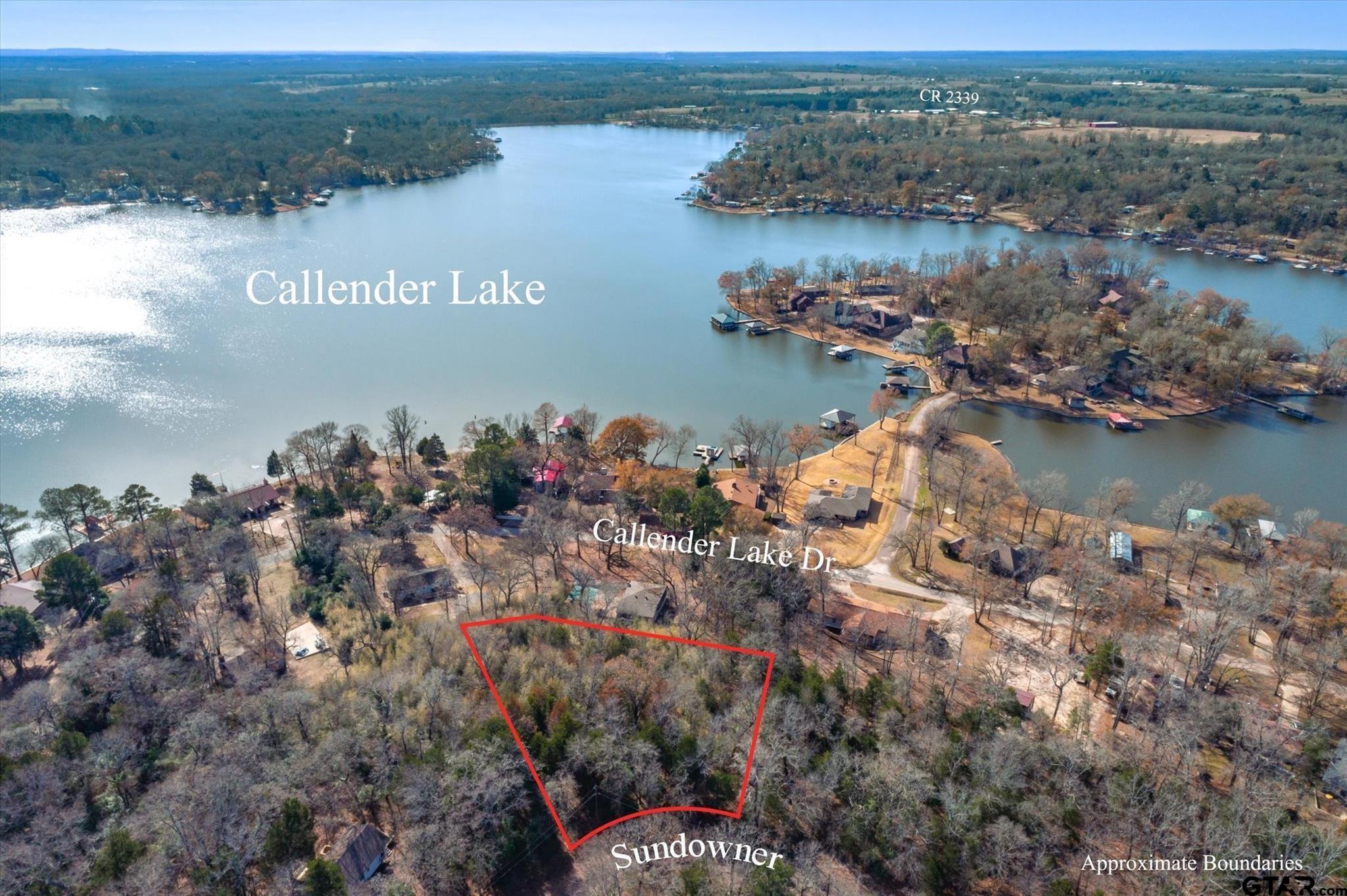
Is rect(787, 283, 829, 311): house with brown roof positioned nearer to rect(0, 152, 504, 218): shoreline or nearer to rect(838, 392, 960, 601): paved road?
rect(838, 392, 960, 601): paved road

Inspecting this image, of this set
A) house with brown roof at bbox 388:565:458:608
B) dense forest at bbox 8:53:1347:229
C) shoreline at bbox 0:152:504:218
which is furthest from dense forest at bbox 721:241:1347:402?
shoreline at bbox 0:152:504:218

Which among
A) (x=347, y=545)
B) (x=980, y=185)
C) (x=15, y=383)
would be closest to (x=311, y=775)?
(x=347, y=545)

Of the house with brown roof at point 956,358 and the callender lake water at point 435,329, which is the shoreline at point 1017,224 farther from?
the house with brown roof at point 956,358

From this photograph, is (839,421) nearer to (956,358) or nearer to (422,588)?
(956,358)

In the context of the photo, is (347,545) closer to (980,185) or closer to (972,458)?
(972,458)

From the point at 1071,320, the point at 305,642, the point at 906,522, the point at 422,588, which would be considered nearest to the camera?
the point at 305,642

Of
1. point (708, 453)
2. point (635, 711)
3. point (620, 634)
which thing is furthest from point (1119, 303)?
point (635, 711)
